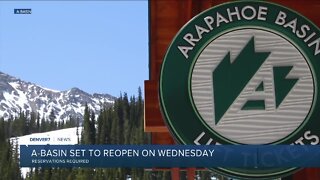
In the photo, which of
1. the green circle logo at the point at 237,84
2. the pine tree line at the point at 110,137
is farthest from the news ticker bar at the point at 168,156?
the pine tree line at the point at 110,137

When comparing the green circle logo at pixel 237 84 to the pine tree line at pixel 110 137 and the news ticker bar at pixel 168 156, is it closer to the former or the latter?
the news ticker bar at pixel 168 156

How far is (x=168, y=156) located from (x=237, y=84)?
2.61 meters

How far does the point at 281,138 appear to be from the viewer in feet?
44.0

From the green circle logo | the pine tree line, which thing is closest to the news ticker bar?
the green circle logo

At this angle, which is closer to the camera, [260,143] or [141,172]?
[260,143]

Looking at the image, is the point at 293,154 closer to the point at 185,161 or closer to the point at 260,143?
the point at 260,143

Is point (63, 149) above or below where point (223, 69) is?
below

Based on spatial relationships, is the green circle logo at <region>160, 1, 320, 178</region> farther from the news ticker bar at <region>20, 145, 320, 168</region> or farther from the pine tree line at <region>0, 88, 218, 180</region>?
the pine tree line at <region>0, 88, 218, 180</region>

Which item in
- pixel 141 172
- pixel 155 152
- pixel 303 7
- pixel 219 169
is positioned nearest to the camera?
pixel 155 152

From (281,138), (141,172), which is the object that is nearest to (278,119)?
(281,138)

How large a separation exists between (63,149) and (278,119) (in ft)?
16.3

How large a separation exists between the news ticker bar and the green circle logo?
1.08 metres

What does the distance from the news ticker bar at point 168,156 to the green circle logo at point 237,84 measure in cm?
108

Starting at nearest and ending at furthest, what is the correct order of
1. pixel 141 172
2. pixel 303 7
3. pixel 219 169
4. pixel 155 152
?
pixel 155 152 < pixel 219 169 < pixel 303 7 < pixel 141 172
